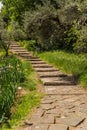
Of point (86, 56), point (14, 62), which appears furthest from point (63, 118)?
point (86, 56)

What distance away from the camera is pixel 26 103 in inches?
312

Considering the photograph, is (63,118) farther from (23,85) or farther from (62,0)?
(62,0)

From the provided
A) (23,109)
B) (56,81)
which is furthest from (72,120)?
(56,81)

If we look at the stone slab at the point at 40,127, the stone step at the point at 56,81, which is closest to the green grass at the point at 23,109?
the stone slab at the point at 40,127

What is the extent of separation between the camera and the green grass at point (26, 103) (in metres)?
6.56

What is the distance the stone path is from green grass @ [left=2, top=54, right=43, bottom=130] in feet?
0.60

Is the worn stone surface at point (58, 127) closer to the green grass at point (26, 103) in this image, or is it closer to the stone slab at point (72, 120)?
the stone slab at point (72, 120)

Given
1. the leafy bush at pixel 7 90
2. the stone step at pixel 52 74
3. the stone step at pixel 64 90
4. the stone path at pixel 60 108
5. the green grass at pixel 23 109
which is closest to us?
the stone path at pixel 60 108

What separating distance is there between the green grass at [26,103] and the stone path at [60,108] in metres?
0.18

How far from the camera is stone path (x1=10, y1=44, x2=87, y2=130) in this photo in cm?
630

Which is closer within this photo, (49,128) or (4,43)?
(49,128)

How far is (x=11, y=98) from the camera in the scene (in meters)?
7.50

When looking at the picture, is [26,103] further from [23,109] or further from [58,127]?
[58,127]

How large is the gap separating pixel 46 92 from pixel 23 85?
3.24 feet
